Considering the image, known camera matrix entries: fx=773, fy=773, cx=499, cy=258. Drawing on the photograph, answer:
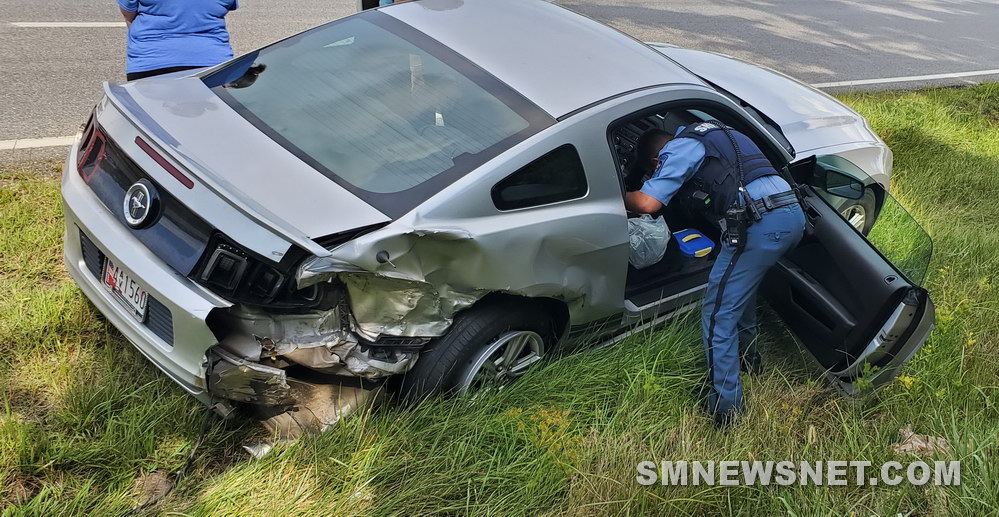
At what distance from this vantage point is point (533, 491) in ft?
8.67

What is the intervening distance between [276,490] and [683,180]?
187cm

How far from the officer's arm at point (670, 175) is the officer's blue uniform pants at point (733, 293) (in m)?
0.36

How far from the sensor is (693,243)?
3729 mm

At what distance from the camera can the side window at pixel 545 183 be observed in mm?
2734

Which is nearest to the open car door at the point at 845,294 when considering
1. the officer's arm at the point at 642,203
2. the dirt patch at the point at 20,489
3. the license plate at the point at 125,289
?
the officer's arm at the point at 642,203

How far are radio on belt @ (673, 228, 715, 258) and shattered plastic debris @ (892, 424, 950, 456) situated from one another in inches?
44.6

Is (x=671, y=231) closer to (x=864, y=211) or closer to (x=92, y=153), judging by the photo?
(x=864, y=211)

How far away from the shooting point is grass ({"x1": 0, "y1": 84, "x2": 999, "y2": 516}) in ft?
8.30

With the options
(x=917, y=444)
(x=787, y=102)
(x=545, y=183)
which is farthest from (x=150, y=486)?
(x=787, y=102)

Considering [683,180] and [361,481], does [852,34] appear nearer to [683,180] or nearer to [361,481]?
[683,180]

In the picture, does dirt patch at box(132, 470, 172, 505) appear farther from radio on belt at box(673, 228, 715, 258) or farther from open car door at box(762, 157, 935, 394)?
open car door at box(762, 157, 935, 394)

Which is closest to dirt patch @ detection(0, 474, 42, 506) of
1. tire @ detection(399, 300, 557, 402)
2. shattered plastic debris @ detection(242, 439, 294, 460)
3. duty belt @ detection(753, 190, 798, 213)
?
shattered plastic debris @ detection(242, 439, 294, 460)

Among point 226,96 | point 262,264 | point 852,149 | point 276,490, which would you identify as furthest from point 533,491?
point 852,149

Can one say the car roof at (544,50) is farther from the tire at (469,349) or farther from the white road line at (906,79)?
the white road line at (906,79)
